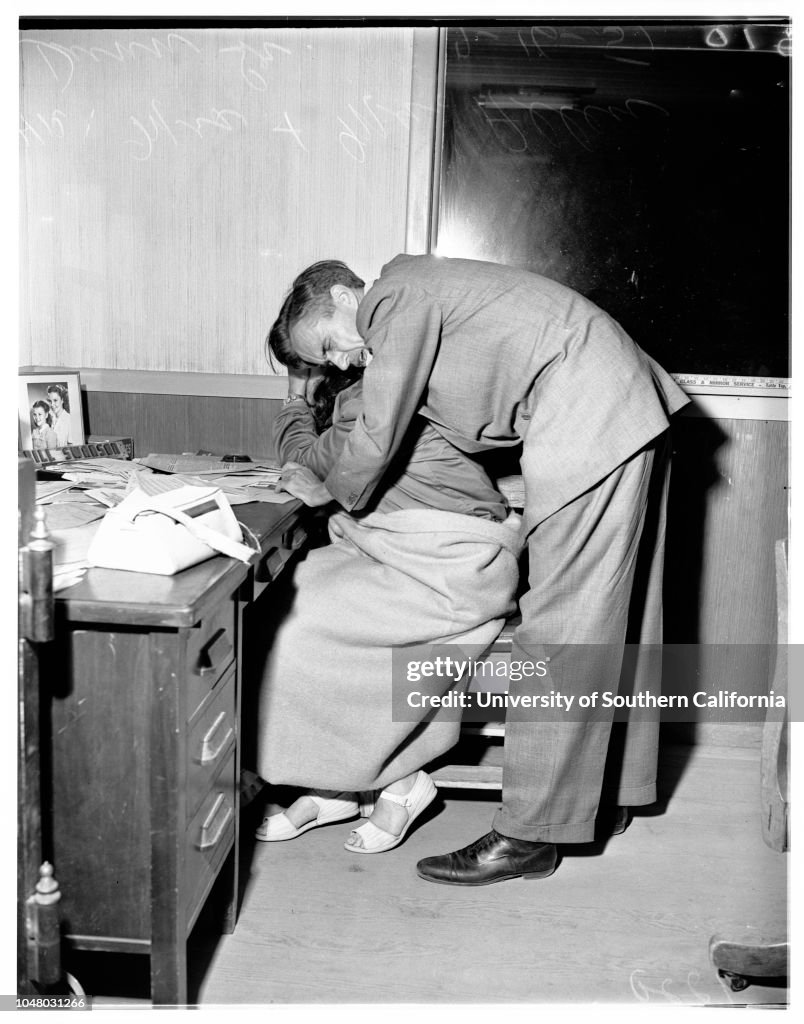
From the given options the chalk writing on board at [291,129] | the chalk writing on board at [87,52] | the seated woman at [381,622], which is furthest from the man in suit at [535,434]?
the chalk writing on board at [87,52]

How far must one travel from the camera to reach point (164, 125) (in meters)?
3.07

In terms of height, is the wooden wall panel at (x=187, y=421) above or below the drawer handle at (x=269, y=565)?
above

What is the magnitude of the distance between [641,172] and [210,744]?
85.2 inches

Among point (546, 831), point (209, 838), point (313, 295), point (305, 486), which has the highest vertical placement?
point (313, 295)

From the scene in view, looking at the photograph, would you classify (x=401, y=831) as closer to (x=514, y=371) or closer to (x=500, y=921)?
(x=500, y=921)

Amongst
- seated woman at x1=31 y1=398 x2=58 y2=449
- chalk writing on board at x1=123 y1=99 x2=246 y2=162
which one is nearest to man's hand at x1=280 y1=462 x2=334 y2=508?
seated woman at x1=31 y1=398 x2=58 y2=449

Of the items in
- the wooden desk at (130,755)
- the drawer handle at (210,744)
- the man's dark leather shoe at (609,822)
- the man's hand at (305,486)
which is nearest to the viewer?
the wooden desk at (130,755)

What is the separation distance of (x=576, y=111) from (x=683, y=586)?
154 centimetres

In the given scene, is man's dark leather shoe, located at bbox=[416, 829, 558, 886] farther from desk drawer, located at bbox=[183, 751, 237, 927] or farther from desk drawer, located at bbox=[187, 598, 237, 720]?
desk drawer, located at bbox=[187, 598, 237, 720]

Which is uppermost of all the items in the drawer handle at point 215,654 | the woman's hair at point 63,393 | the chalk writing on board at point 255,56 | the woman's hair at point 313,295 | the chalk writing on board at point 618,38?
the chalk writing on board at point 618,38

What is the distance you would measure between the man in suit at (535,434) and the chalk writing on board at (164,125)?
0.81 metres

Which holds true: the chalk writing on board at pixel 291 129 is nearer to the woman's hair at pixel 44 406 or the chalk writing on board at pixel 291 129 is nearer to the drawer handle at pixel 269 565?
the woman's hair at pixel 44 406

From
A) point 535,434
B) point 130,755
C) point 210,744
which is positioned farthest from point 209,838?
point 535,434

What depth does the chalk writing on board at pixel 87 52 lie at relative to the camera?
3.03 m
